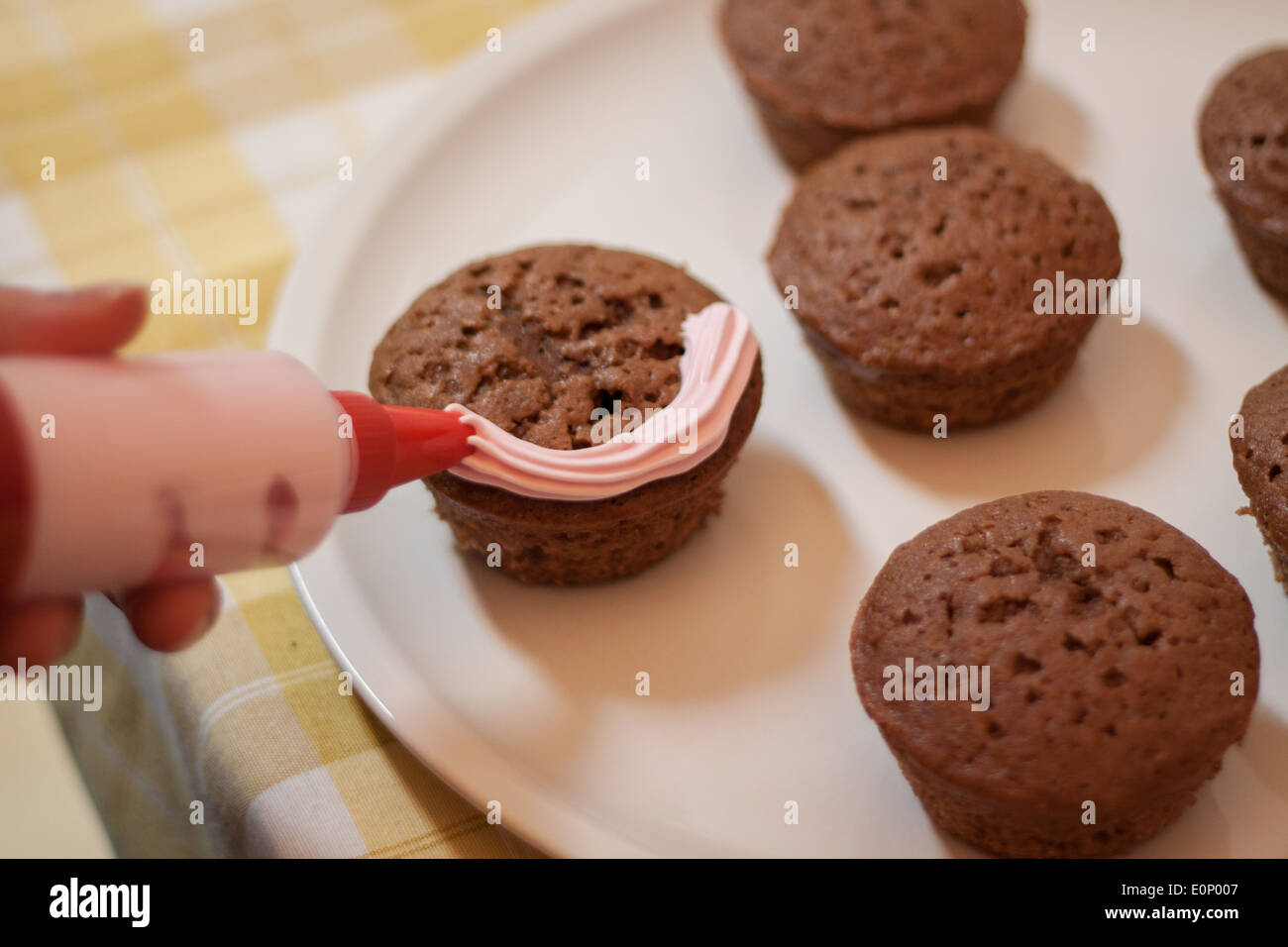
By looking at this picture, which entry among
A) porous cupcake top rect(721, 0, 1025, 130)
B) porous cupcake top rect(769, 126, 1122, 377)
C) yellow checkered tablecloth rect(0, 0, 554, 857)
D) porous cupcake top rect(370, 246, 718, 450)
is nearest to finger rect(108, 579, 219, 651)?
yellow checkered tablecloth rect(0, 0, 554, 857)

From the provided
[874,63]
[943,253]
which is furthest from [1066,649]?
[874,63]

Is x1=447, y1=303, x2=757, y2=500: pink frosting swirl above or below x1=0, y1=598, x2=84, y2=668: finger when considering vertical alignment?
above

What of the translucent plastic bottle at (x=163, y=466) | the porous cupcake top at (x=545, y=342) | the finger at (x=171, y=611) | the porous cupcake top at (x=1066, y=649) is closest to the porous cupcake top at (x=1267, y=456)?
the porous cupcake top at (x=1066, y=649)

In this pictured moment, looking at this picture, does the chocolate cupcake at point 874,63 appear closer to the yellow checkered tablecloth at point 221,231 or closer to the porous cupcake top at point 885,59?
the porous cupcake top at point 885,59

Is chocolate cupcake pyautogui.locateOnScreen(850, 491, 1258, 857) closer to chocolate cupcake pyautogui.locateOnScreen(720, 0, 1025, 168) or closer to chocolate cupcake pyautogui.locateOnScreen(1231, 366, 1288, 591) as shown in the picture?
chocolate cupcake pyautogui.locateOnScreen(1231, 366, 1288, 591)

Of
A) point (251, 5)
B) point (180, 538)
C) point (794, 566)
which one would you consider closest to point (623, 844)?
point (794, 566)
